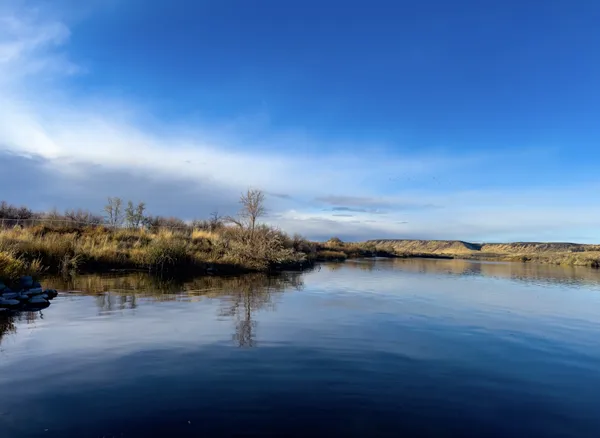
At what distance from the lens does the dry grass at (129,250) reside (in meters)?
17.0

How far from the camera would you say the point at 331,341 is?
8375 mm

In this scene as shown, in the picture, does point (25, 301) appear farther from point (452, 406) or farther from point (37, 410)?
point (452, 406)

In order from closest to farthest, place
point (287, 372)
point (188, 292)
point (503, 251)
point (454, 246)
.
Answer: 1. point (287, 372)
2. point (188, 292)
3. point (503, 251)
4. point (454, 246)

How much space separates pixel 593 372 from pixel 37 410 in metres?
8.61

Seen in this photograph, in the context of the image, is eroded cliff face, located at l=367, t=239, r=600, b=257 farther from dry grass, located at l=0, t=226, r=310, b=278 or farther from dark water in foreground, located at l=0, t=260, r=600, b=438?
dark water in foreground, located at l=0, t=260, r=600, b=438

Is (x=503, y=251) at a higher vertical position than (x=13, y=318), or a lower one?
higher

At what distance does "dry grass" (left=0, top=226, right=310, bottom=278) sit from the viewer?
55.8 ft

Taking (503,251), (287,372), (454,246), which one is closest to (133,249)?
(287,372)

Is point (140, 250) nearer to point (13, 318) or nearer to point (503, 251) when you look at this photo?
point (13, 318)

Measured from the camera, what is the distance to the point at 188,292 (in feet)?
47.7

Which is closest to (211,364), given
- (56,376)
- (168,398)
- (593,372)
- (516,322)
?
(168,398)

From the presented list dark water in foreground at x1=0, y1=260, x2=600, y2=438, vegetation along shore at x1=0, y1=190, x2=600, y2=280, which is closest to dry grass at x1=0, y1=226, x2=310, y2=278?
vegetation along shore at x1=0, y1=190, x2=600, y2=280

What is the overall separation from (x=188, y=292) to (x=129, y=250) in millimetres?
9449

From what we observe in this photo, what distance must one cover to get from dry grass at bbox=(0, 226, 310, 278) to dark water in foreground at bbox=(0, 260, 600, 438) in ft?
20.1
